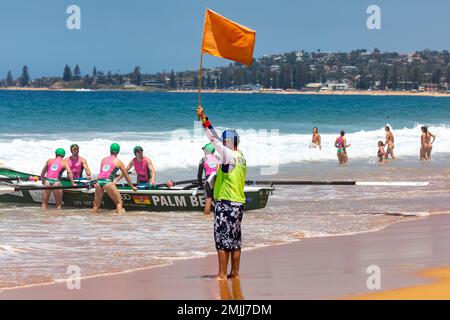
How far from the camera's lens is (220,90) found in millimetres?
185000

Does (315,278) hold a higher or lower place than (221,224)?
lower

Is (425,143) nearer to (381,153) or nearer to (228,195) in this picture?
(381,153)

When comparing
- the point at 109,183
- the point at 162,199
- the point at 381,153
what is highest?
the point at 109,183

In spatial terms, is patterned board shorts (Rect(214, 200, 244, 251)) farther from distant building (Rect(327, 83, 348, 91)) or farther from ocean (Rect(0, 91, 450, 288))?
distant building (Rect(327, 83, 348, 91))

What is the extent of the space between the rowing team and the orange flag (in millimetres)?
4273

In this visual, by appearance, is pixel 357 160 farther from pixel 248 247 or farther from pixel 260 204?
pixel 248 247

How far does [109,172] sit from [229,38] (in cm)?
598

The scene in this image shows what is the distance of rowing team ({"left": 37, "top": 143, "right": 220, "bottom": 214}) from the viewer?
16.3 m

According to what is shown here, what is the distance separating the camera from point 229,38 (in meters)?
11.2

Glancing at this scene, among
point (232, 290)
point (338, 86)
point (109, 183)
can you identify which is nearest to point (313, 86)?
point (338, 86)

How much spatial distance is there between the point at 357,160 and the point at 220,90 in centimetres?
15177

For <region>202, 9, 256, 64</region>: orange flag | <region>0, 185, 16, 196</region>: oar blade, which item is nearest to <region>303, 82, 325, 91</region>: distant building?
<region>0, 185, 16, 196</region>: oar blade

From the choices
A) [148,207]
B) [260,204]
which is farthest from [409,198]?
[148,207]

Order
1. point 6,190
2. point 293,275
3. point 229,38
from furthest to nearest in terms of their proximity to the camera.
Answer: point 6,190
point 229,38
point 293,275
